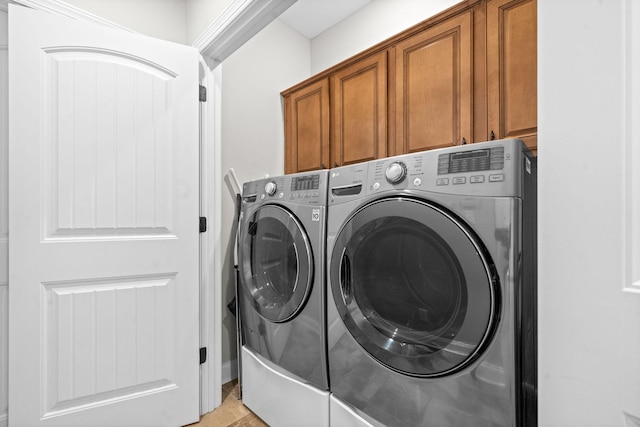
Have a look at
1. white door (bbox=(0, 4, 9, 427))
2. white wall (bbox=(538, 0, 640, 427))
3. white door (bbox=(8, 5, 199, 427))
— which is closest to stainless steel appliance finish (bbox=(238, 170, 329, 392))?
white door (bbox=(8, 5, 199, 427))

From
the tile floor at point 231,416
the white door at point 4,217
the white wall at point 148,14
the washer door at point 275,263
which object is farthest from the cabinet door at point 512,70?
the white door at point 4,217

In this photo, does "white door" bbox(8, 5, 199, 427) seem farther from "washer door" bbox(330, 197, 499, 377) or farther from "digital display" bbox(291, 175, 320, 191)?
"washer door" bbox(330, 197, 499, 377)

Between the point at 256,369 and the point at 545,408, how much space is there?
136 centimetres

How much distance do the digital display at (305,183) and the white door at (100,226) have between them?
1.85 ft

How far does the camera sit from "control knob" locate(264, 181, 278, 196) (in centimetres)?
156

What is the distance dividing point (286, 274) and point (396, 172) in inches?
28.9

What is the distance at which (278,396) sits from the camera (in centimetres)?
151

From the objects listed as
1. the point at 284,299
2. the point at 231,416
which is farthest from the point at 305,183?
the point at 231,416

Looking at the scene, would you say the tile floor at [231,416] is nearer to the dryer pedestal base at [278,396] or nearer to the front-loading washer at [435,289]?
the dryer pedestal base at [278,396]

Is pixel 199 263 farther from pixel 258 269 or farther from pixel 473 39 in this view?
pixel 473 39

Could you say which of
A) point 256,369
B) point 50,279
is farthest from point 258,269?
point 50,279

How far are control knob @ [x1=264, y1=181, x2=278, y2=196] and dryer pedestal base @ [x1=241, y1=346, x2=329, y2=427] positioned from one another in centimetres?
85

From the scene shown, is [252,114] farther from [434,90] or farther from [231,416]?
[231,416]

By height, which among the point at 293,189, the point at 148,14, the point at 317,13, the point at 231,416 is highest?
the point at 317,13
